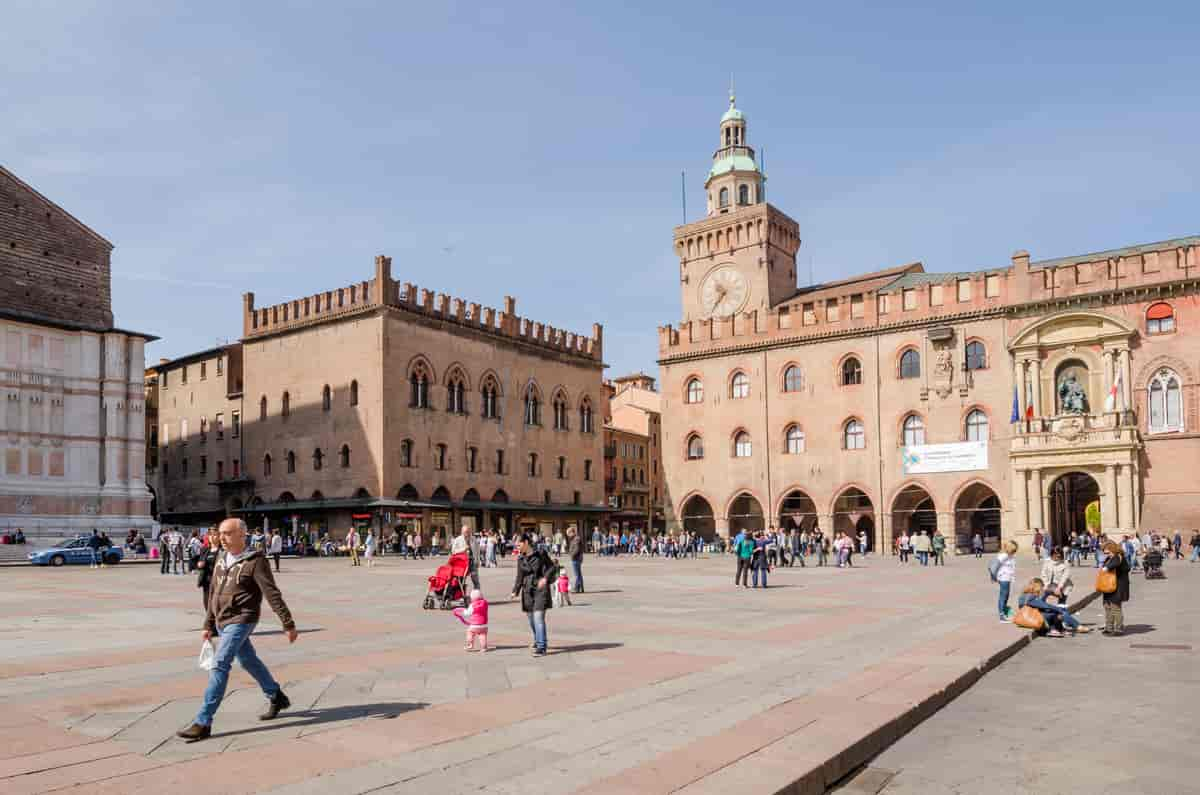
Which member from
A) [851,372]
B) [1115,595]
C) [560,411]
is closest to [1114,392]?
[851,372]

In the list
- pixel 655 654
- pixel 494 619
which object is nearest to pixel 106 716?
pixel 655 654

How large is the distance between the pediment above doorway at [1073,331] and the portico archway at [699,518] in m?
17.9

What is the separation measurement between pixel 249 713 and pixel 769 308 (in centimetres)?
5474

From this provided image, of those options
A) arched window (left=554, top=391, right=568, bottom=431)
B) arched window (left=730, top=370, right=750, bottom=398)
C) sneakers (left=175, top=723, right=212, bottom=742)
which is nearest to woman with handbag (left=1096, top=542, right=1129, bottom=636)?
sneakers (left=175, top=723, right=212, bottom=742)

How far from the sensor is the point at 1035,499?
45.5 meters

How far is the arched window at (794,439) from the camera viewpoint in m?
53.4

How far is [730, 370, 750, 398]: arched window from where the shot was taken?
55688 mm

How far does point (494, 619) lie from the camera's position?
15867 mm

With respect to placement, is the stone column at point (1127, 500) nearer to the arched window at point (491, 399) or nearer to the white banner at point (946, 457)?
the white banner at point (946, 457)

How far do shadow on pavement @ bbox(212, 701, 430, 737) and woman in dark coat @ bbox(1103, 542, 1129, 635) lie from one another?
9911 millimetres

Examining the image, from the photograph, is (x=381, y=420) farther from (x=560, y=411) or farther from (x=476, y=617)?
(x=476, y=617)

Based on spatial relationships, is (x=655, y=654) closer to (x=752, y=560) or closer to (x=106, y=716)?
(x=106, y=716)

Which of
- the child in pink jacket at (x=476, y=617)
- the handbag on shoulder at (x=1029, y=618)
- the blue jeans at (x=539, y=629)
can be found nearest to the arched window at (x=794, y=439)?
the handbag on shoulder at (x=1029, y=618)

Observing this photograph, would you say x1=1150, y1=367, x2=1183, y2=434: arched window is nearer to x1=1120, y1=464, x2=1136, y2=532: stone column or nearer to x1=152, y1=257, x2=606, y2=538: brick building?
x1=1120, y1=464, x2=1136, y2=532: stone column
